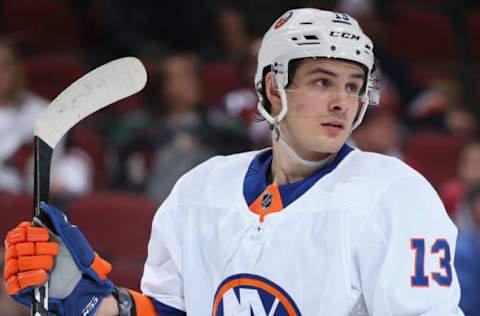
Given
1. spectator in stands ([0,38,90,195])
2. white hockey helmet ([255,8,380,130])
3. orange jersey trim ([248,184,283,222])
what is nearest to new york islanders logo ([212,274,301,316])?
orange jersey trim ([248,184,283,222])

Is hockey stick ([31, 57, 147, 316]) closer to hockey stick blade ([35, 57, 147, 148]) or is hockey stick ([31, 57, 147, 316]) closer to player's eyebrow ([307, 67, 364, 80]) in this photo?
hockey stick blade ([35, 57, 147, 148])

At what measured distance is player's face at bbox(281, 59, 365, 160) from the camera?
2.61 m

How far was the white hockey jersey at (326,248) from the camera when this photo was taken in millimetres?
2430

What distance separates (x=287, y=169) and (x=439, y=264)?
0.47m

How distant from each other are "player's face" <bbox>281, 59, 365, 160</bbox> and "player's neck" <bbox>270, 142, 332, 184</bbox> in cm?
5

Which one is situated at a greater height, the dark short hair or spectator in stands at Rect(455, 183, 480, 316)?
Answer: the dark short hair

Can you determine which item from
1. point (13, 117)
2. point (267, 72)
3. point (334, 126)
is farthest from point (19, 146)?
point (334, 126)

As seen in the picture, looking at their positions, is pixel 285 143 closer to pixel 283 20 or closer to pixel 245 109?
pixel 283 20

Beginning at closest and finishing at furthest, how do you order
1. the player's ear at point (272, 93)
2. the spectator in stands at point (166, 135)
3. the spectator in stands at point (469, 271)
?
the player's ear at point (272, 93) < the spectator in stands at point (469, 271) < the spectator in stands at point (166, 135)

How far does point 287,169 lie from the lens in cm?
273

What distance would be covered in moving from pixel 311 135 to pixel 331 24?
259 mm

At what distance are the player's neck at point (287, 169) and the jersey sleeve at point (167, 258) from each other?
26 centimetres

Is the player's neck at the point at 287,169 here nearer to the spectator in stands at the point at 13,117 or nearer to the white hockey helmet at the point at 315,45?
the white hockey helmet at the point at 315,45

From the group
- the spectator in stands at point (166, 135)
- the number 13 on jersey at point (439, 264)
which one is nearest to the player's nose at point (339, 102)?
the number 13 on jersey at point (439, 264)
